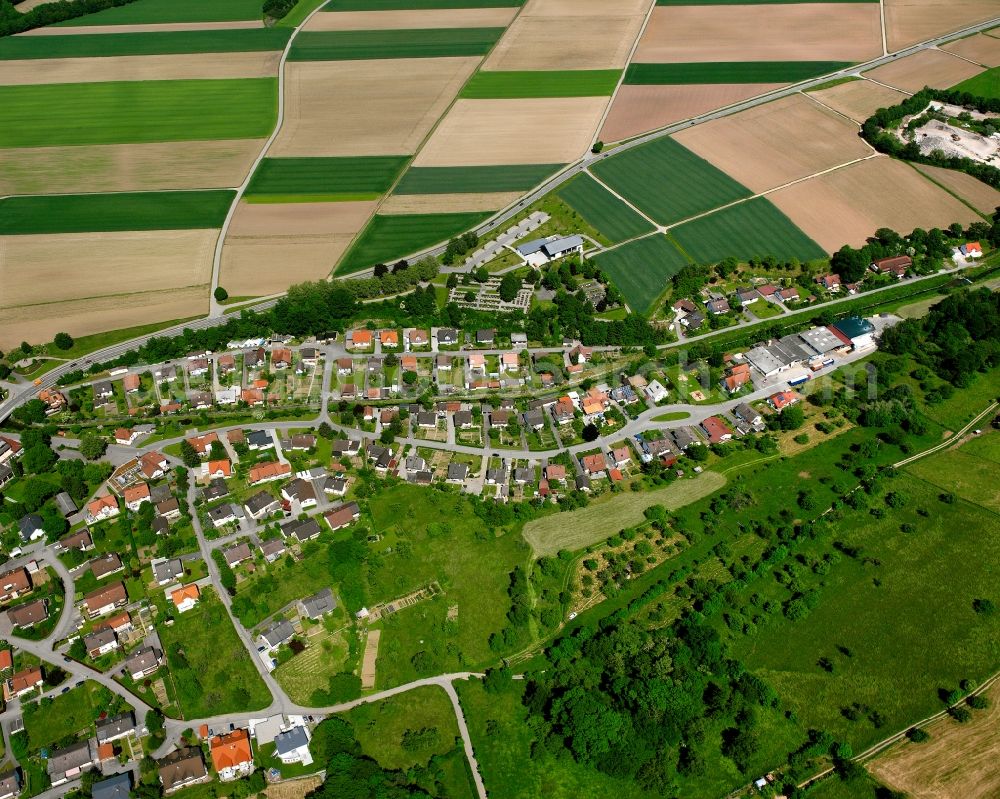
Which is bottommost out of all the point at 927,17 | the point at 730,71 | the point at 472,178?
the point at 472,178

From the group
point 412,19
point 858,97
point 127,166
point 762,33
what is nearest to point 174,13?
point 412,19

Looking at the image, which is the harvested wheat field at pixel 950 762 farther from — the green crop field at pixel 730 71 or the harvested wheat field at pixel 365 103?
the green crop field at pixel 730 71

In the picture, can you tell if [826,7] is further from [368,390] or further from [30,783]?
[30,783]

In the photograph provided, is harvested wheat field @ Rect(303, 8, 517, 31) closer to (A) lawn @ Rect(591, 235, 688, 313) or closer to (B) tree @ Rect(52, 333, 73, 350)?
(A) lawn @ Rect(591, 235, 688, 313)

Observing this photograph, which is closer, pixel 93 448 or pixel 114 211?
pixel 93 448

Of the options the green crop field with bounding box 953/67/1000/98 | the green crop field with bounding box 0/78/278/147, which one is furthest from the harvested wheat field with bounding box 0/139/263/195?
the green crop field with bounding box 953/67/1000/98

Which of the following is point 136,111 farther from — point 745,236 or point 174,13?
point 745,236

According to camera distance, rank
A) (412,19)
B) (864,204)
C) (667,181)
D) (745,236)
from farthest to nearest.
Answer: (412,19) → (667,181) → (864,204) → (745,236)

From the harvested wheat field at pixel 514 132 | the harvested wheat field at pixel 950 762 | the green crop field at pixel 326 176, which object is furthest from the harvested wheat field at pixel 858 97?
the harvested wheat field at pixel 950 762
